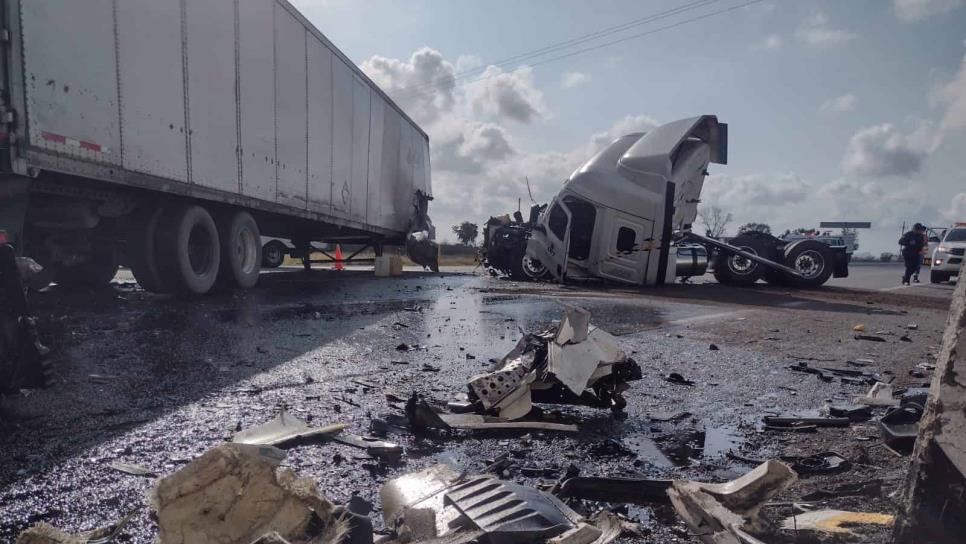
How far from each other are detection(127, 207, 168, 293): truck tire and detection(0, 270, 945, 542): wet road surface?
321mm

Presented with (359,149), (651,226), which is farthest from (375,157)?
(651,226)

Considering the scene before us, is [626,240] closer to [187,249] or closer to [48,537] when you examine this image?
[187,249]

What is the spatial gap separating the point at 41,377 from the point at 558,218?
37.0ft

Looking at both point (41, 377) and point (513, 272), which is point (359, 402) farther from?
point (513, 272)

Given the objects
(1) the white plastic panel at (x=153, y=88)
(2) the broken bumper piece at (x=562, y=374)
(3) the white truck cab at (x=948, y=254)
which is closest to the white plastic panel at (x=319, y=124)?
(1) the white plastic panel at (x=153, y=88)

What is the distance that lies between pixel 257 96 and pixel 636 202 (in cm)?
715

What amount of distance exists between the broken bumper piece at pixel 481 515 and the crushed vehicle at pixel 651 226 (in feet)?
35.2

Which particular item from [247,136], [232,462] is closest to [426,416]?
[232,462]

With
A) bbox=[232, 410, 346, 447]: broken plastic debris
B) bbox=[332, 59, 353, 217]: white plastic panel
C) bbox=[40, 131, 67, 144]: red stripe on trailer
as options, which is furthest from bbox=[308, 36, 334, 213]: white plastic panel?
bbox=[232, 410, 346, 447]: broken plastic debris

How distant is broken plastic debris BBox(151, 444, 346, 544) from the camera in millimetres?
1408

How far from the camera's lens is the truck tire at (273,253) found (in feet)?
55.9

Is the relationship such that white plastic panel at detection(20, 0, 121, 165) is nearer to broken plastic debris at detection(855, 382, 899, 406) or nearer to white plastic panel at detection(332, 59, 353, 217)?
white plastic panel at detection(332, 59, 353, 217)

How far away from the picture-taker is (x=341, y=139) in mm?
12023

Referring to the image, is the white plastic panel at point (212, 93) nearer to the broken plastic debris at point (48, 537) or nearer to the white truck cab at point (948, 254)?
the broken plastic debris at point (48, 537)
